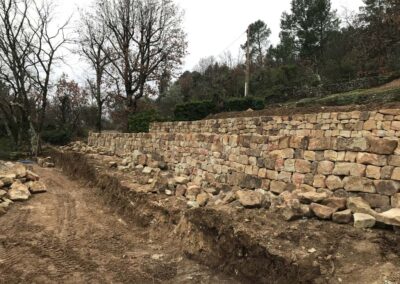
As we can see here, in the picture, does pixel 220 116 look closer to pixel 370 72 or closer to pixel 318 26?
pixel 370 72

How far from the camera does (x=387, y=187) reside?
5129 mm

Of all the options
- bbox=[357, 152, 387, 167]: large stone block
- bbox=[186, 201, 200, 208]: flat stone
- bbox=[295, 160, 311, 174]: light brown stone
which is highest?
bbox=[357, 152, 387, 167]: large stone block

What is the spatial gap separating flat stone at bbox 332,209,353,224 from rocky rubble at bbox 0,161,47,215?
7.18m

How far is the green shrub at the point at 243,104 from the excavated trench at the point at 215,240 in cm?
1585

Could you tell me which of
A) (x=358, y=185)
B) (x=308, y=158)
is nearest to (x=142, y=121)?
(x=308, y=158)

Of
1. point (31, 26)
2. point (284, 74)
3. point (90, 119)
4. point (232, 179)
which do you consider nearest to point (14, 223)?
point (232, 179)

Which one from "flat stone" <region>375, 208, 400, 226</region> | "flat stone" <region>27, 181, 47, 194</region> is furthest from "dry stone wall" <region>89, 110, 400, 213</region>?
"flat stone" <region>27, 181, 47, 194</region>

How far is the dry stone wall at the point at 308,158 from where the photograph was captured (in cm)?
533

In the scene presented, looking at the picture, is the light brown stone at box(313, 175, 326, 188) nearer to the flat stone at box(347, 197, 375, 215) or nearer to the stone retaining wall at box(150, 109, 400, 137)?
the flat stone at box(347, 197, 375, 215)

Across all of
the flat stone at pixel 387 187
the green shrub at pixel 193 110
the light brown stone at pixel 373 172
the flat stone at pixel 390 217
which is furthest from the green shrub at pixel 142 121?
the flat stone at pixel 390 217

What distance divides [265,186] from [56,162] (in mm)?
14473

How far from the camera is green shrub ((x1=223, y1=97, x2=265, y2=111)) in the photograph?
24.5m

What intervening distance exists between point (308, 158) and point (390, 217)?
6.68 feet

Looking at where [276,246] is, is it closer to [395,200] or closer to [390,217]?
[390,217]
